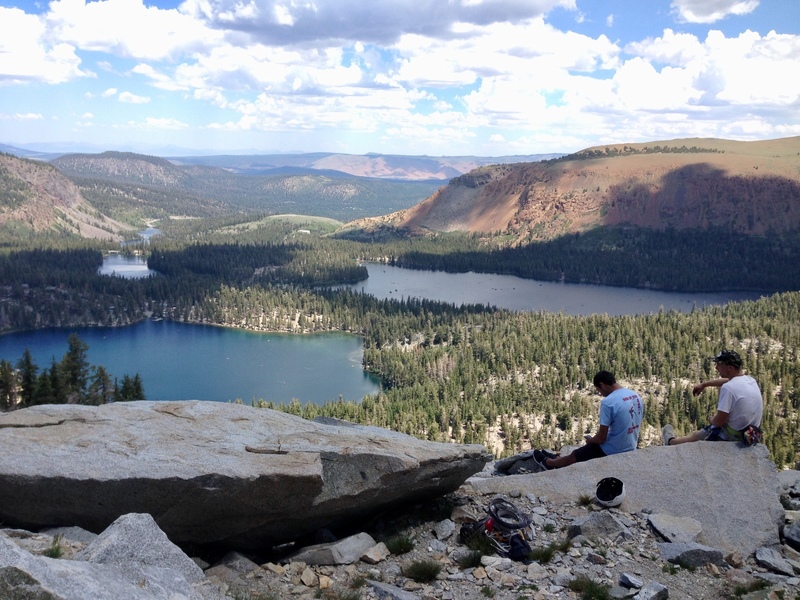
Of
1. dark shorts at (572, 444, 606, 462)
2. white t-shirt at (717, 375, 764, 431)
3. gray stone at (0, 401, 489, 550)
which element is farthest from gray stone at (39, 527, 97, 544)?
white t-shirt at (717, 375, 764, 431)

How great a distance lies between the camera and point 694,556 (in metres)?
13.4

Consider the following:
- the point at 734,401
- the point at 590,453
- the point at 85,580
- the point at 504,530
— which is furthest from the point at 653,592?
the point at 85,580

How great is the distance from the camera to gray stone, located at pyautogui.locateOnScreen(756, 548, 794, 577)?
13328 mm

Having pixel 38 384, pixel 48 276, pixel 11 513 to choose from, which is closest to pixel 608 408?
pixel 11 513

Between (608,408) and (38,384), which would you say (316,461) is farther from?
(38,384)

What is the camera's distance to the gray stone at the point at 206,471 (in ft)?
40.3

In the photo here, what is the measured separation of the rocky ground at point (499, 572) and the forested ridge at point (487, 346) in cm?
4349

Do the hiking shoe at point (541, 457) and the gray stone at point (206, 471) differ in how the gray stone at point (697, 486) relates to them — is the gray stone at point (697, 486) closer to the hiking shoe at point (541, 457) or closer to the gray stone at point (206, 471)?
the hiking shoe at point (541, 457)

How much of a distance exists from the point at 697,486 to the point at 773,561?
9.04 feet

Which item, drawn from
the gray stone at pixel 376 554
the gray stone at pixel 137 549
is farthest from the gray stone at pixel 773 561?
the gray stone at pixel 137 549

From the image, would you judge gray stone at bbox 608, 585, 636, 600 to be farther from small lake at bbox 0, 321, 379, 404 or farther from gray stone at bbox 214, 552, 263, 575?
small lake at bbox 0, 321, 379, 404

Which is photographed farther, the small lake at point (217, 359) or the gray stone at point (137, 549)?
the small lake at point (217, 359)

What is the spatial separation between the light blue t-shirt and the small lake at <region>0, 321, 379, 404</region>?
73.7 m

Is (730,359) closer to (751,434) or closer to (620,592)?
(751,434)
